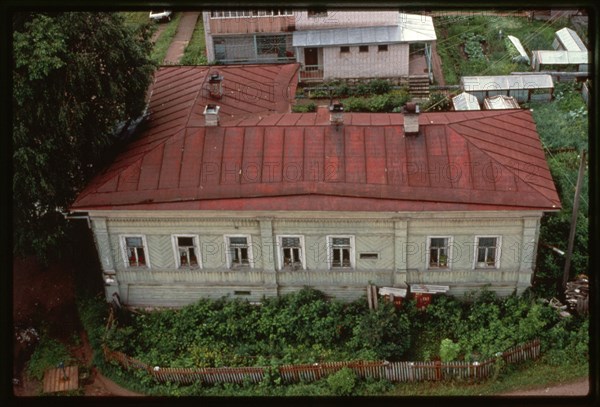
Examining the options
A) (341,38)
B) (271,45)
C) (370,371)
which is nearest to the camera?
(370,371)

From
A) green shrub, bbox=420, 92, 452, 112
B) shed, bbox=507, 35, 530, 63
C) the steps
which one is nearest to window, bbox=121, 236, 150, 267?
green shrub, bbox=420, 92, 452, 112

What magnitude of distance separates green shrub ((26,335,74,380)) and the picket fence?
2.75m

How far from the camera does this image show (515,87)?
30.1 m

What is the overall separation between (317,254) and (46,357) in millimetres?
7998

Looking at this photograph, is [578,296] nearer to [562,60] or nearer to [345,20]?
[562,60]

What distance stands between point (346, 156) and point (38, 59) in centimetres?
841

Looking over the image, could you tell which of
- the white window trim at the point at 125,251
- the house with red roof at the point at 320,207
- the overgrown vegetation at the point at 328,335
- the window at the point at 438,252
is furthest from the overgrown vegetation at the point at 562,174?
the white window trim at the point at 125,251

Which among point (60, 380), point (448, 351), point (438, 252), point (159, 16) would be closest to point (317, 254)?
point (438, 252)

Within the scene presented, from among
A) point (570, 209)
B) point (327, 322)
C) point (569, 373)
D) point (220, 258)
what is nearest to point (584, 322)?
point (569, 373)

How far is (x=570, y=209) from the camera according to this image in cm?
2305

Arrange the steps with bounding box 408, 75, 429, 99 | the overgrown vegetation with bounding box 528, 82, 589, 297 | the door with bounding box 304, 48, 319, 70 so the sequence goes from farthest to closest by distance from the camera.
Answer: the door with bounding box 304, 48, 319, 70, the steps with bounding box 408, 75, 429, 99, the overgrown vegetation with bounding box 528, 82, 589, 297

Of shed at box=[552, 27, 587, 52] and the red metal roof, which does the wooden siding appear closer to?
shed at box=[552, 27, 587, 52]

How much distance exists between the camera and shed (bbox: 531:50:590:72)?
1242 inches
